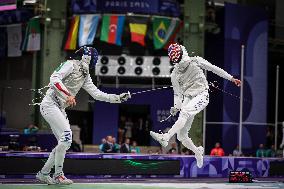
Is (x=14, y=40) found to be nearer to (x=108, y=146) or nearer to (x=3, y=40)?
(x=3, y=40)

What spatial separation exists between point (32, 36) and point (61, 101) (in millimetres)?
13772

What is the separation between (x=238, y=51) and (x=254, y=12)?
1780 millimetres

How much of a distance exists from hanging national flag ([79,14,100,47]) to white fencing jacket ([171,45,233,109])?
1137 centimetres

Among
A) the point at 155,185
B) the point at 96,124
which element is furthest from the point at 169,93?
the point at 155,185

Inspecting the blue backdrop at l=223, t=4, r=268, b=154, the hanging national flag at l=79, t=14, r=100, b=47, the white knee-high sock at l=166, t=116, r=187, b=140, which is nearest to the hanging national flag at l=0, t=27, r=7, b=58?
the hanging national flag at l=79, t=14, r=100, b=47

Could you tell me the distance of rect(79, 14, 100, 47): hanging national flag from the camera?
66.4 feet

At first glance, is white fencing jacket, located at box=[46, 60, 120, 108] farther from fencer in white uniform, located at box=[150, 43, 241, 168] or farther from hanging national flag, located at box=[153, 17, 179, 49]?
hanging national flag, located at box=[153, 17, 179, 49]

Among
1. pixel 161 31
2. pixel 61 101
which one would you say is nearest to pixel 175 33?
pixel 161 31

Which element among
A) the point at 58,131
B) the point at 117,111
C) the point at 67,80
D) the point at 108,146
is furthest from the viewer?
the point at 117,111

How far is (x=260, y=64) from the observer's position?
2109 centimetres

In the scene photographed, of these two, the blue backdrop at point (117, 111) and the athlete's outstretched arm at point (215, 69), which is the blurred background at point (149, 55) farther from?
the athlete's outstretched arm at point (215, 69)

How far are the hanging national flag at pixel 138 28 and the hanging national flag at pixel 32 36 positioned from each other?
3596 mm

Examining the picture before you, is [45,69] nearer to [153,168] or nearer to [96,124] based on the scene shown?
[96,124]

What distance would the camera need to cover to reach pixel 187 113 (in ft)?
28.8
